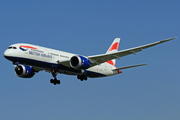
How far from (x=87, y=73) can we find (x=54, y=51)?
6.07 metres

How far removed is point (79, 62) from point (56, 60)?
127 inches

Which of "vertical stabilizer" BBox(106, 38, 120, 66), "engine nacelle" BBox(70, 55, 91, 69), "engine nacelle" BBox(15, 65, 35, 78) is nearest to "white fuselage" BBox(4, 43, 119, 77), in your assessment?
"engine nacelle" BBox(70, 55, 91, 69)

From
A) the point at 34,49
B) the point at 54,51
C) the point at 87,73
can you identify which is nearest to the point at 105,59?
the point at 87,73

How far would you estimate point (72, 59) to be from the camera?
→ 39.7 m

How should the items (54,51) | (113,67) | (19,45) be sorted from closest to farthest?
1. (19,45)
2. (54,51)
3. (113,67)

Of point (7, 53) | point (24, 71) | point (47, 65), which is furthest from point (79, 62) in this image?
point (24, 71)

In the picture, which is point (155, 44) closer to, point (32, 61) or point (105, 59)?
point (105, 59)

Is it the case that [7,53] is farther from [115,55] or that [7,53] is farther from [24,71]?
[115,55]

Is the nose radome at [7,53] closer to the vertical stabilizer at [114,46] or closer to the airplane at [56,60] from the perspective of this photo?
the airplane at [56,60]

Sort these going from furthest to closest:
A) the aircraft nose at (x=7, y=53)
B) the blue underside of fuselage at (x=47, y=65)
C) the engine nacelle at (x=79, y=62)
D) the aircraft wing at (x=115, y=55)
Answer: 1. the engine nacelle at (x=79, y=62)
2. the blue underside of fuselage at (x=47, y=65)
3. the aircraft nose at (x=7, y=53)
4. the aircraft wing at (x=115, y=55)

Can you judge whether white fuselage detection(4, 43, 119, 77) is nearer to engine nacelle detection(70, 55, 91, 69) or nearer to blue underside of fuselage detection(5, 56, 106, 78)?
blue underside of fuselage detection(5, 56, 106, 78)

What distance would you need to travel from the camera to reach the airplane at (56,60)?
37.2 meters

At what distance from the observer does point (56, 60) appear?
4012cm

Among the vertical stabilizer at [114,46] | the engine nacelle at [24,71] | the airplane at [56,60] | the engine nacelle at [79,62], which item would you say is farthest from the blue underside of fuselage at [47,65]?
the vertical stabilizer at [114,46]
